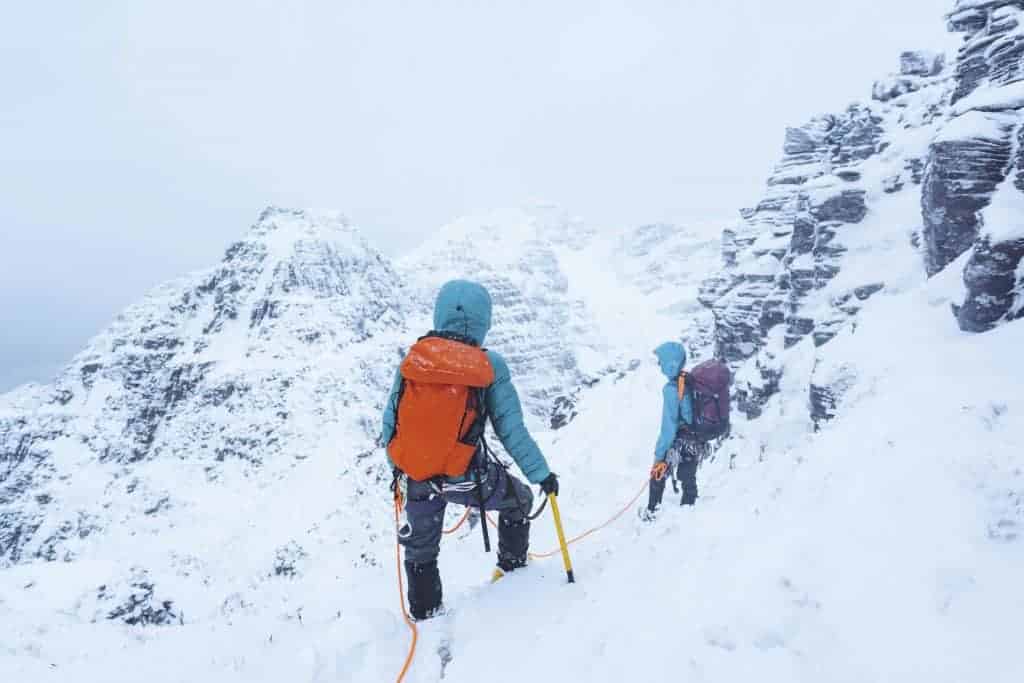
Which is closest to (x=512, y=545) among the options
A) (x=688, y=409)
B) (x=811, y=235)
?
(x=688, y=409)

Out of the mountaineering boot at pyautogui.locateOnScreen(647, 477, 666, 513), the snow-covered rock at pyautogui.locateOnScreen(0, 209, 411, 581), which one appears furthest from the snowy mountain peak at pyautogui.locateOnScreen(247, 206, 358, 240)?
the mountaineering boot at pyautogui.locateOnScreen(647, 477, 666, 513)

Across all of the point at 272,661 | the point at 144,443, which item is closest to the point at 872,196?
the point at 272,661

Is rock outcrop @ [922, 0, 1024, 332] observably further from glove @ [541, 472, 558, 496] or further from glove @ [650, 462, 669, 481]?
glove @ [541, 472, 558, 496]

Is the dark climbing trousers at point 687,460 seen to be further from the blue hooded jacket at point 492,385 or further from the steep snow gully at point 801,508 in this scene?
the blue hooded jacket at point 492,385

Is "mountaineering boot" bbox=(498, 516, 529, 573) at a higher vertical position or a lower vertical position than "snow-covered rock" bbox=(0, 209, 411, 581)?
higher

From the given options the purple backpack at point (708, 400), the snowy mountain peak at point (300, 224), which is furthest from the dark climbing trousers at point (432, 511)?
the snowy mountain peak at point (300, 224)

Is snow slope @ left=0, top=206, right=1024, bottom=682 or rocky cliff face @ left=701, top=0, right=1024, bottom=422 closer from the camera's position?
snow slope @ left=0, top=206, right=1024, bottom=682

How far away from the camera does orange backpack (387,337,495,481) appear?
4.05 metres

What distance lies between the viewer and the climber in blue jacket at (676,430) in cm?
810

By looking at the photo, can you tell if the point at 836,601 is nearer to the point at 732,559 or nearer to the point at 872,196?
the point at 732,559

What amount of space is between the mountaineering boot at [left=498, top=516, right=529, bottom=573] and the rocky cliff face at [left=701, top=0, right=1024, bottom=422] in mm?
8947

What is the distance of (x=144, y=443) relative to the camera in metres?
94.4

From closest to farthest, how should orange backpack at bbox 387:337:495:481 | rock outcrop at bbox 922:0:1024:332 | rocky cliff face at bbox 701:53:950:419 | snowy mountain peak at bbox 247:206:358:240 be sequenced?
orange backpack at bbox 387:337:495:481 < rock outcrop at bbox 922:0:1024:332 < rocky cliff face at bbox 701:53:950:419 < snowy mountain peak at bbox 247:206:358:240

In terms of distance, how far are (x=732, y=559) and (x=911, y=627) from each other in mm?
1362
